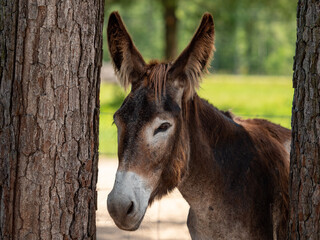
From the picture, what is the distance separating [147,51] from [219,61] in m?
5.66

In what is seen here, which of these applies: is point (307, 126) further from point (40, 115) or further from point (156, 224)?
point (156, 224)

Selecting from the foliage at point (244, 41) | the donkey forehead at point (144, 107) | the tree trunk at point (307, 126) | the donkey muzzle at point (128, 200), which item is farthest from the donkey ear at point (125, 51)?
the foliage at point (244, 41)

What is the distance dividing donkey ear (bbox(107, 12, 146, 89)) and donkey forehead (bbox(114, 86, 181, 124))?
0.20m

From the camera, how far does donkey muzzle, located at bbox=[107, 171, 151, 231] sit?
2.64 m

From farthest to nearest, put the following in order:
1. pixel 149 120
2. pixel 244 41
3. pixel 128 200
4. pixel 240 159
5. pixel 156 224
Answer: pixel 244 41
pixel 156 224
pixel 240 159
pixel 149 120
pixel 128 200

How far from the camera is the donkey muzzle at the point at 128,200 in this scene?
2639 mm

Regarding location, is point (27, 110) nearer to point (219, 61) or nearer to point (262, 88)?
point (262, 88)

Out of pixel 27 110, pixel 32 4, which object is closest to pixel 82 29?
Result: pixel 32 4

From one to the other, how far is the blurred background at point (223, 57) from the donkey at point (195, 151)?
33 centimetres

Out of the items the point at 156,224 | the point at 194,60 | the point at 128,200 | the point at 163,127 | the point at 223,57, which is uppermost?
the point at 194,60

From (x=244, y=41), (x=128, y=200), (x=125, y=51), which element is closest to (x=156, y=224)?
(x=125, y=51)

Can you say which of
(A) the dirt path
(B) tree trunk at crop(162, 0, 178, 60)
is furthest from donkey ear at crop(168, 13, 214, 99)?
(B) tree trunk at crop(162, 0, 178, 60)

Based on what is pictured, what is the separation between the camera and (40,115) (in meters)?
2.65

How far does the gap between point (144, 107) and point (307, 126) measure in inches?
39.2
